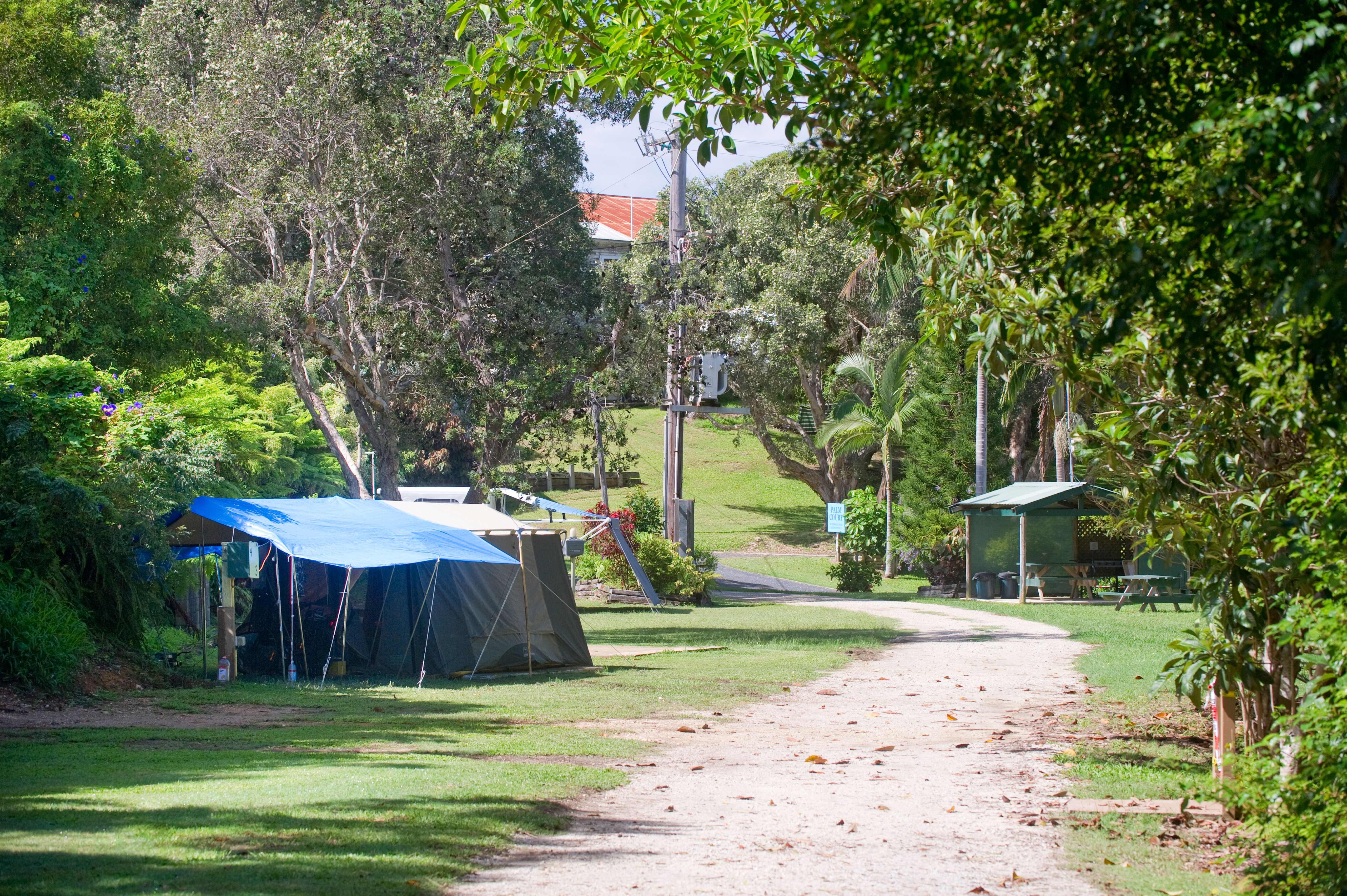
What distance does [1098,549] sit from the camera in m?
31.2

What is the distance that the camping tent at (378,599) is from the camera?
605 inches

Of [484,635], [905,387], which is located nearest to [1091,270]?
[484,635]

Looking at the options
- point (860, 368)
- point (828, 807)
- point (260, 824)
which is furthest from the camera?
point (860, 368)

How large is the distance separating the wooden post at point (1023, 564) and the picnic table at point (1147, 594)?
1846 mm

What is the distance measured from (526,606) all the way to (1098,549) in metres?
19.2

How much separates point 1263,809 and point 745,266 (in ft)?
118

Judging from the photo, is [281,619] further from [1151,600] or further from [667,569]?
[1151,600]

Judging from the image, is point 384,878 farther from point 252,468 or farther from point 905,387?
point 905,387

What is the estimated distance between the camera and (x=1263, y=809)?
5605mm

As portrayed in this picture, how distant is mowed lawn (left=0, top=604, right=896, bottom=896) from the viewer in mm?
5664

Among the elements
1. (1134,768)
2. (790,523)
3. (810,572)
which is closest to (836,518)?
(810,572)

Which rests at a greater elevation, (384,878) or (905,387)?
(905,387)

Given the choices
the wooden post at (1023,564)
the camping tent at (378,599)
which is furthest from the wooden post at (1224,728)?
the wooden post at (1023,564)

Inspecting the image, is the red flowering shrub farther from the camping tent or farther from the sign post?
the camping tent
